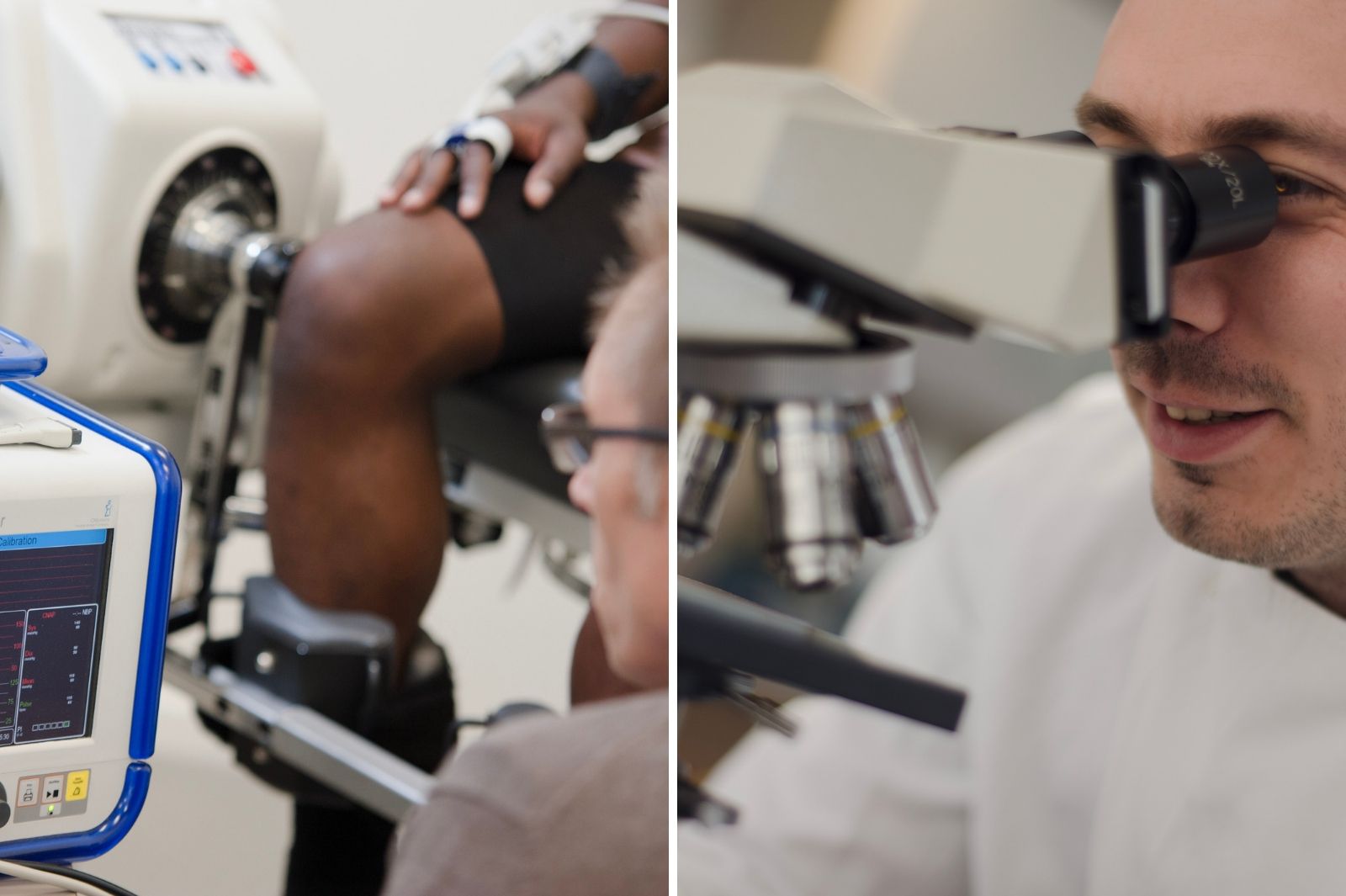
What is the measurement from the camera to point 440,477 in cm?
92

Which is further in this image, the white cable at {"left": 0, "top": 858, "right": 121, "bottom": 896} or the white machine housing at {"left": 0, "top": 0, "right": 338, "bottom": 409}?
the white machine housing at {"left": 0, "top": 0, "right": 338, "bottom": 409}

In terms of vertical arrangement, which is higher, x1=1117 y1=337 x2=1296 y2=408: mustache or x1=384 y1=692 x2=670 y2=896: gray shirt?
x1=1117 y1=337 x2=1296 y2=408: mustache

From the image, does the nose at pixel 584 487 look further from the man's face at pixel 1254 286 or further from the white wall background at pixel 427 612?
the man's face at pixel 1254 286

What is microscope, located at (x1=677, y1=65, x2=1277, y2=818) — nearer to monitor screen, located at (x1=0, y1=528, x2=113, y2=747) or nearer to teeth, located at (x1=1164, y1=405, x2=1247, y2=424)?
teeth, located at (x1=1164, y1=405, x2=1247, y2=424)

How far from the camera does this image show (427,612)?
965mm

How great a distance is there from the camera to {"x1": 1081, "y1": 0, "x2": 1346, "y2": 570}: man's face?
0.42 meters

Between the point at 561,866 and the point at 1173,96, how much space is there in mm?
370

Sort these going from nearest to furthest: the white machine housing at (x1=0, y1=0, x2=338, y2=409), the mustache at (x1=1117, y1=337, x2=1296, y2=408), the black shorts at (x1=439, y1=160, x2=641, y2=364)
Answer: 1. the mustache at (x1=1117, y1=337, x2=1296, y2=408)
2. the black shorts at (x1=439, y1=160, x2=641, y2=364)
3. the white machine housing at (x1=0, y1=0, x2=338, y2=409)

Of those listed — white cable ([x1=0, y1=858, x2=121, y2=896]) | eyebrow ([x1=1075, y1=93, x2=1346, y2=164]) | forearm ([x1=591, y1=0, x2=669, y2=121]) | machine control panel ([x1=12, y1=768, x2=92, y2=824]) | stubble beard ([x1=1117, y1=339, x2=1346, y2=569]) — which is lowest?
white cable ([x1=0, y1=858, x2=121, y2=896])

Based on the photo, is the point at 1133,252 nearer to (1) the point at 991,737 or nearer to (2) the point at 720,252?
(2) the point at 720,252

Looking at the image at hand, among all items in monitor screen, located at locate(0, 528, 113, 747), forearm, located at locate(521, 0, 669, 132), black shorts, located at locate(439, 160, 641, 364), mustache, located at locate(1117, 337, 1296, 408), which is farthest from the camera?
black shorts, located at locate(439, 160, 641, 364)

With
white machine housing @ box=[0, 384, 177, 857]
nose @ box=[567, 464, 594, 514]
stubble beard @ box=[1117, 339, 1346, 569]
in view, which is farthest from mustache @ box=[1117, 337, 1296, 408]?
white machine housing @ box=[0, 384, 177, 857]

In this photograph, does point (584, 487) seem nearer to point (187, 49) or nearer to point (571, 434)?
point (571, 434)

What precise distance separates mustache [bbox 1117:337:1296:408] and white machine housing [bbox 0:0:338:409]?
2.32 ft
